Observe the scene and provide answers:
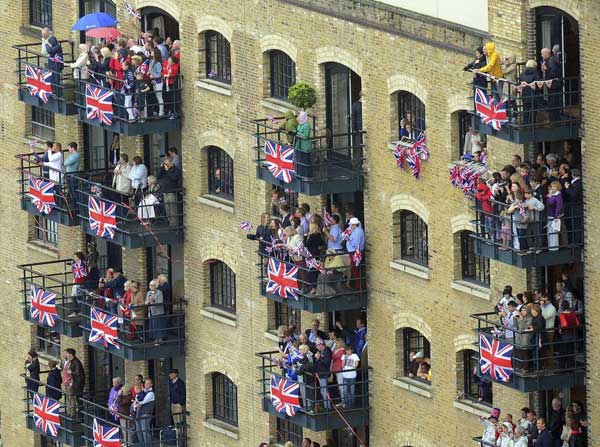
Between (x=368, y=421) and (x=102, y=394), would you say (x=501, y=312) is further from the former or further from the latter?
(x=102, y=394)

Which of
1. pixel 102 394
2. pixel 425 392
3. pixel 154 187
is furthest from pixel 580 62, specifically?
pixel 102 394

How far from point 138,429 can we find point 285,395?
7.70 m

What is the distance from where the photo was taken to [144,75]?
9644 centimetres

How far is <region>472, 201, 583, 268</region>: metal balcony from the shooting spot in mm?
84188

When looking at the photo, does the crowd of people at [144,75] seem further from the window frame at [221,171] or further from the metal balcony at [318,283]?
the metal balcony at [318,283]

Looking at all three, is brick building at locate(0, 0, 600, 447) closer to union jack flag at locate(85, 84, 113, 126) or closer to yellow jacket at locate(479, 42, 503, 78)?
union jack flag at locate(85, 84, 113, 126)

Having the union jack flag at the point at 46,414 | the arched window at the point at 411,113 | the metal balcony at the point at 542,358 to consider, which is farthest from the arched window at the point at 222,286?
the metal balcony at the point at 542,358

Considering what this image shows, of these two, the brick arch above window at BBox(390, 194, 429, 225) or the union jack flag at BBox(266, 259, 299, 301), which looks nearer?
the brick arch above window at BBox(390, 194, 429, 225)

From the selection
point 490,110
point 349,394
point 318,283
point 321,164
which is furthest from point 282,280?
point 490,110

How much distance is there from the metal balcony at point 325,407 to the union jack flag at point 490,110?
9627 millimetres

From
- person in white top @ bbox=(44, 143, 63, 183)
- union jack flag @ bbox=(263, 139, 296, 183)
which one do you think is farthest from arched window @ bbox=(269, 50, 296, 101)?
person in white top @ bbox=(44, 143, 63, 183)

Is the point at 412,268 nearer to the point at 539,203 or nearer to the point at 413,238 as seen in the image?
the point at 413,238

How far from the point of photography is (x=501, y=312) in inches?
3361

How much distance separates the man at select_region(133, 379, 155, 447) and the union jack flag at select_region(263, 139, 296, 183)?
9105 mm
